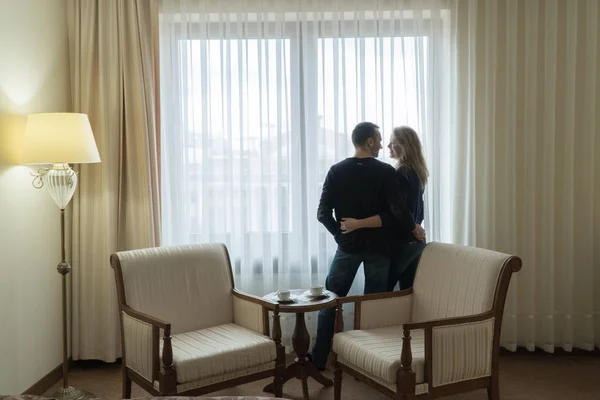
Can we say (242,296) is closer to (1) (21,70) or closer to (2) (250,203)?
(2) (250,203)

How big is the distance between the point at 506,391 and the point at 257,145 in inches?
90.9

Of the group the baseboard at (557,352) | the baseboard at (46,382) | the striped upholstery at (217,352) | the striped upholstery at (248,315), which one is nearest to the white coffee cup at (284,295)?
the striped upholstery at (248,315)

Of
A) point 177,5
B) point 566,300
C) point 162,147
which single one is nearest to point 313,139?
point 162,147

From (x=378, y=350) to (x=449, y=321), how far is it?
40 centimetres

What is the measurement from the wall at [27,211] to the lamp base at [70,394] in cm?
19

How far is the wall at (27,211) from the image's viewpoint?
3125mm

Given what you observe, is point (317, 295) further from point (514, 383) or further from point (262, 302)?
point (514, 383)

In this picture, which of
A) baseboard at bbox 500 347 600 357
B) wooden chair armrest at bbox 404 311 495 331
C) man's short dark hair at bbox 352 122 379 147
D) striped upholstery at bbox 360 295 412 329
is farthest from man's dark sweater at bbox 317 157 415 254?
baseboard at bbox 500 347 600 357

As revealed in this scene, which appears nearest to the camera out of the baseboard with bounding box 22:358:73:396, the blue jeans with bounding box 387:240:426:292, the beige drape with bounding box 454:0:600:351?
the baseboard with bounding box 22:358:73:396

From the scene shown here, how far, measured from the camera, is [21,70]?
130 inches

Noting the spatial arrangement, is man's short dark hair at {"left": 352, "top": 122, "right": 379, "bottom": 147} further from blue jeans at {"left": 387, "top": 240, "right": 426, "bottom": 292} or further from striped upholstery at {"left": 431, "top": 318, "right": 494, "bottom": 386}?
striped upholstery at {"left": 431, "top": 318, "right": 494, "bottom": 386}

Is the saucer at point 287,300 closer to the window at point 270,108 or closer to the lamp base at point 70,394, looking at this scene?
the window at point 270,108

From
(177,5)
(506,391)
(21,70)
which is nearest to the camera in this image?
(21,70)

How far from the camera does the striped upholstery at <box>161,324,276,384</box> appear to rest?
2.82 m
